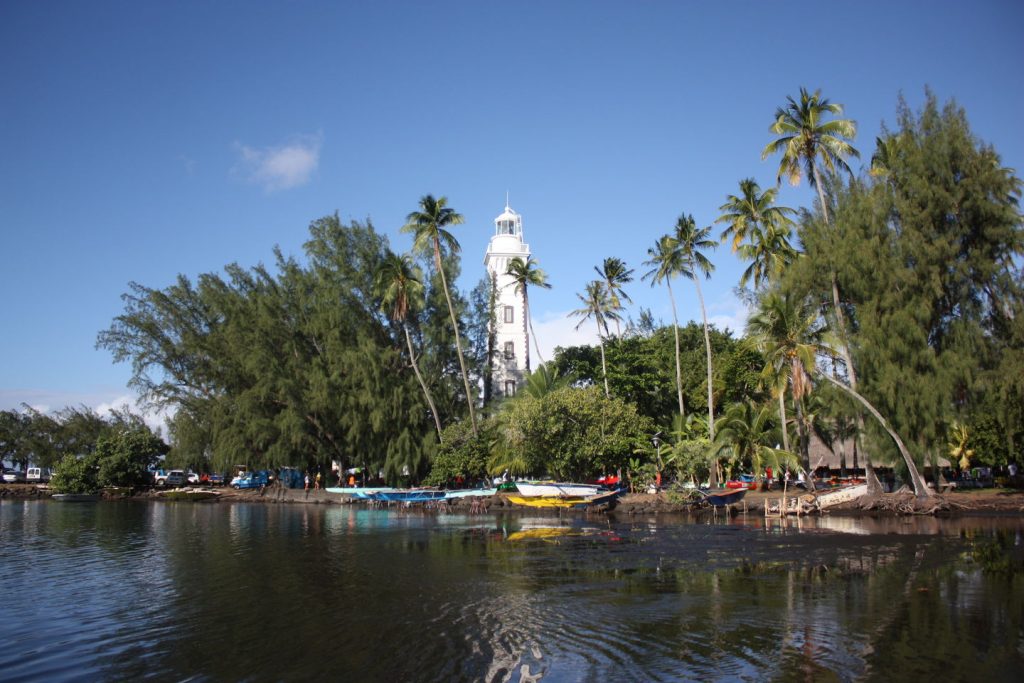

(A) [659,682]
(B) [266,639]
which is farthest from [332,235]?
(A) [659,682]

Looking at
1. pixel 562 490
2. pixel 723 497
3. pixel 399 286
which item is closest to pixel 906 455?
pixel 723 497

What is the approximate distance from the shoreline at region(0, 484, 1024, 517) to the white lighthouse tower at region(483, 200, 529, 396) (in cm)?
1440

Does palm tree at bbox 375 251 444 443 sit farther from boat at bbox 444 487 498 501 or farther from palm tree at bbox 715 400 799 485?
palm tree at bbox 715 400 799 485

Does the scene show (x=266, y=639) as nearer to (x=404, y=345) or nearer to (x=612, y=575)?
(x=612, y=575)

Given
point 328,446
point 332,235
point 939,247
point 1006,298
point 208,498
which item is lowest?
point 208,498

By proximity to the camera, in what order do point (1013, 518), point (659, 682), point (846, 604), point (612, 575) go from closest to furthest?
point (659, 682), point (846, 604), point (612, 575), point (1013, 518)

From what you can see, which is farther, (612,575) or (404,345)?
(404,345)

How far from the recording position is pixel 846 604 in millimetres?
13430

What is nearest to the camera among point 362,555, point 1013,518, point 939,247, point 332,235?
point 362,555

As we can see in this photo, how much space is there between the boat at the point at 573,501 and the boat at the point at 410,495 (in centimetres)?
595

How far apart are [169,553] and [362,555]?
620 centimetres

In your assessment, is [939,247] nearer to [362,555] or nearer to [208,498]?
[362,555]

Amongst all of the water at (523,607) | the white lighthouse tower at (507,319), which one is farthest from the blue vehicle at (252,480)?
the water at (523,607)

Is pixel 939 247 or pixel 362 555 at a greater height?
pixel 939 247
